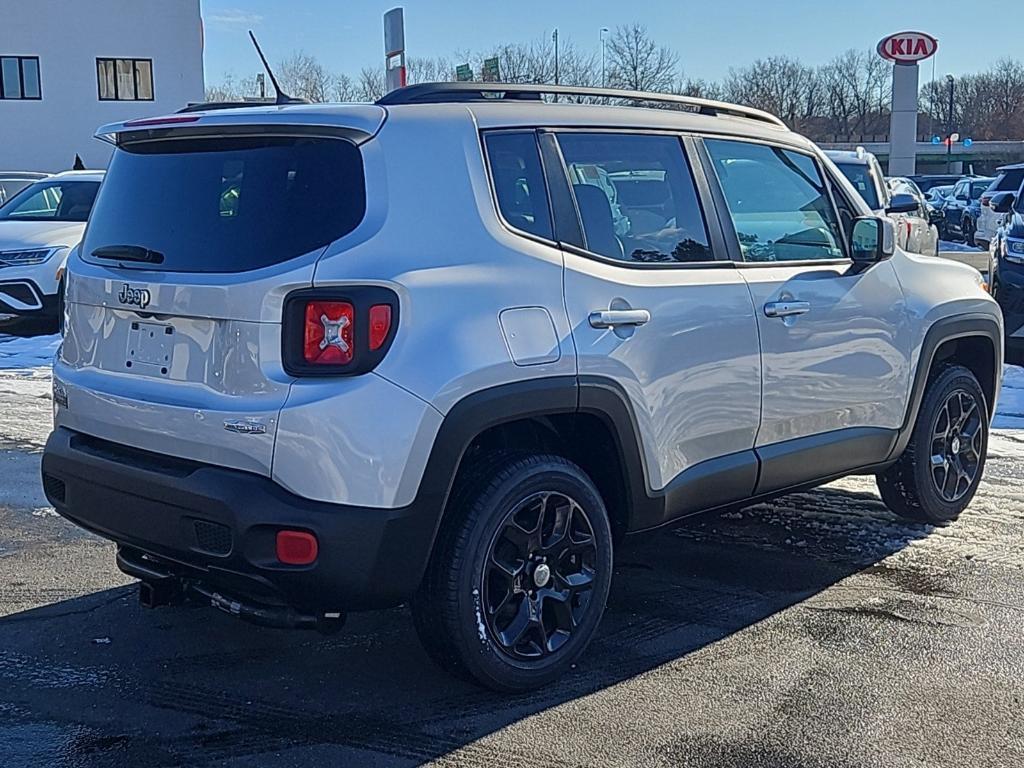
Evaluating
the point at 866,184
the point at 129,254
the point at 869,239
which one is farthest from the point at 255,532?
the point at 866,184

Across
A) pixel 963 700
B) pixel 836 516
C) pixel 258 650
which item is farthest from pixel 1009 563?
pixel 258 650

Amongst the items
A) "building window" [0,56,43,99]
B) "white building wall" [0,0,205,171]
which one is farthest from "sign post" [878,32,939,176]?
"building window" [0,56,43,99]

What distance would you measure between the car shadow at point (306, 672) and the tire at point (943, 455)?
A: 0.46 metres

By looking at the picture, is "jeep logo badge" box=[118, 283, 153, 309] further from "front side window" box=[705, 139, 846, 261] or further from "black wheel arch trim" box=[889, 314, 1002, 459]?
"black wheel arch trim" box=[889, 314, 1002, 459]

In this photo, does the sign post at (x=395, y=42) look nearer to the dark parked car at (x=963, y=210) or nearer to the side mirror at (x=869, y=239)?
the side mirror at (x=869, y=239)

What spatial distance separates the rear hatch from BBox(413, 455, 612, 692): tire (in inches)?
26.8

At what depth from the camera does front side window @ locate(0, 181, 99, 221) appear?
541 inches

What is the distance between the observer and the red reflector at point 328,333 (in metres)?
3.48

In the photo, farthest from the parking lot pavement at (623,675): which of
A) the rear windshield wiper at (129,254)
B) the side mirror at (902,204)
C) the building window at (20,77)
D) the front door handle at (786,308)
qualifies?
the building window at (20,77)

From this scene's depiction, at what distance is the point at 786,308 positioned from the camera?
4754mm

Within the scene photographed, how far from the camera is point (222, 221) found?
379 cm

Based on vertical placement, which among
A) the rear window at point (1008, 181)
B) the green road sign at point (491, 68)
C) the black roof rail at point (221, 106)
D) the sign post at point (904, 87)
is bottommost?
the rear window at point (1008, 181)

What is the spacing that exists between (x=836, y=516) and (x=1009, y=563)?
3.13 ft

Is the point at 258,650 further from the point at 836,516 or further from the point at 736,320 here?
the point at 836,516
